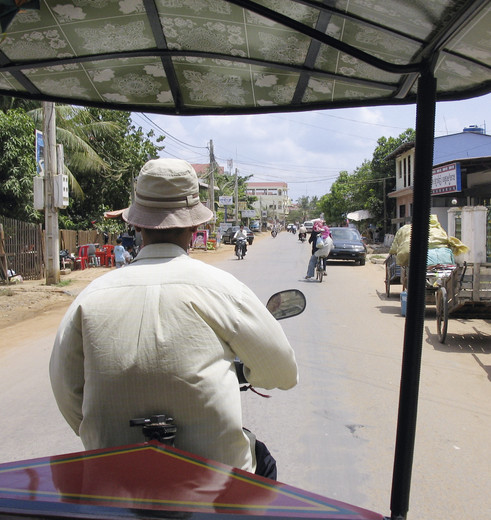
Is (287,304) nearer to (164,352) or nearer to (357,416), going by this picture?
(164,352)

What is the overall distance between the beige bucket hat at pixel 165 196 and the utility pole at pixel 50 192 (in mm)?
13701

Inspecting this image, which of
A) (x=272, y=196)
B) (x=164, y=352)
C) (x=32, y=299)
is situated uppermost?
(x=272, y=196)

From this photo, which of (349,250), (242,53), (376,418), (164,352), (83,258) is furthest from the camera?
(349,250)

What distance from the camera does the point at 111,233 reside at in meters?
26.9

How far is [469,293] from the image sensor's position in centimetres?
712

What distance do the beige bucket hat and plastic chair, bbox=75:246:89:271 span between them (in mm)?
20233

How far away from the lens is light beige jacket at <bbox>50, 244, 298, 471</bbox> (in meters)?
1.57

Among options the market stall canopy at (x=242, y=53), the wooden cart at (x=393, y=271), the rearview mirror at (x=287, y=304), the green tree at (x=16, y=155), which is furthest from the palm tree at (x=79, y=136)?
the rearview mirror at (x=287, y=304)

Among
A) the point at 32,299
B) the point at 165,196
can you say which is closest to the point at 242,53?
the point at 165,196

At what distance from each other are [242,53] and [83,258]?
2006cm

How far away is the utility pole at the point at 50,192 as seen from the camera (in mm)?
14383

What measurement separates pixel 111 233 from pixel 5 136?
35.0 ft

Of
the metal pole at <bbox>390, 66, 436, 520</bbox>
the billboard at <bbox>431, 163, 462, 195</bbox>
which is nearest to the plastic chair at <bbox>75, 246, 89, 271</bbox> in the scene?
the billboard at <bbox>431, 163, 462, 195</bbox>

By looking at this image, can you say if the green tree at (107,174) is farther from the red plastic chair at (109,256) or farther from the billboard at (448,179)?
the billboard at (448,179)
